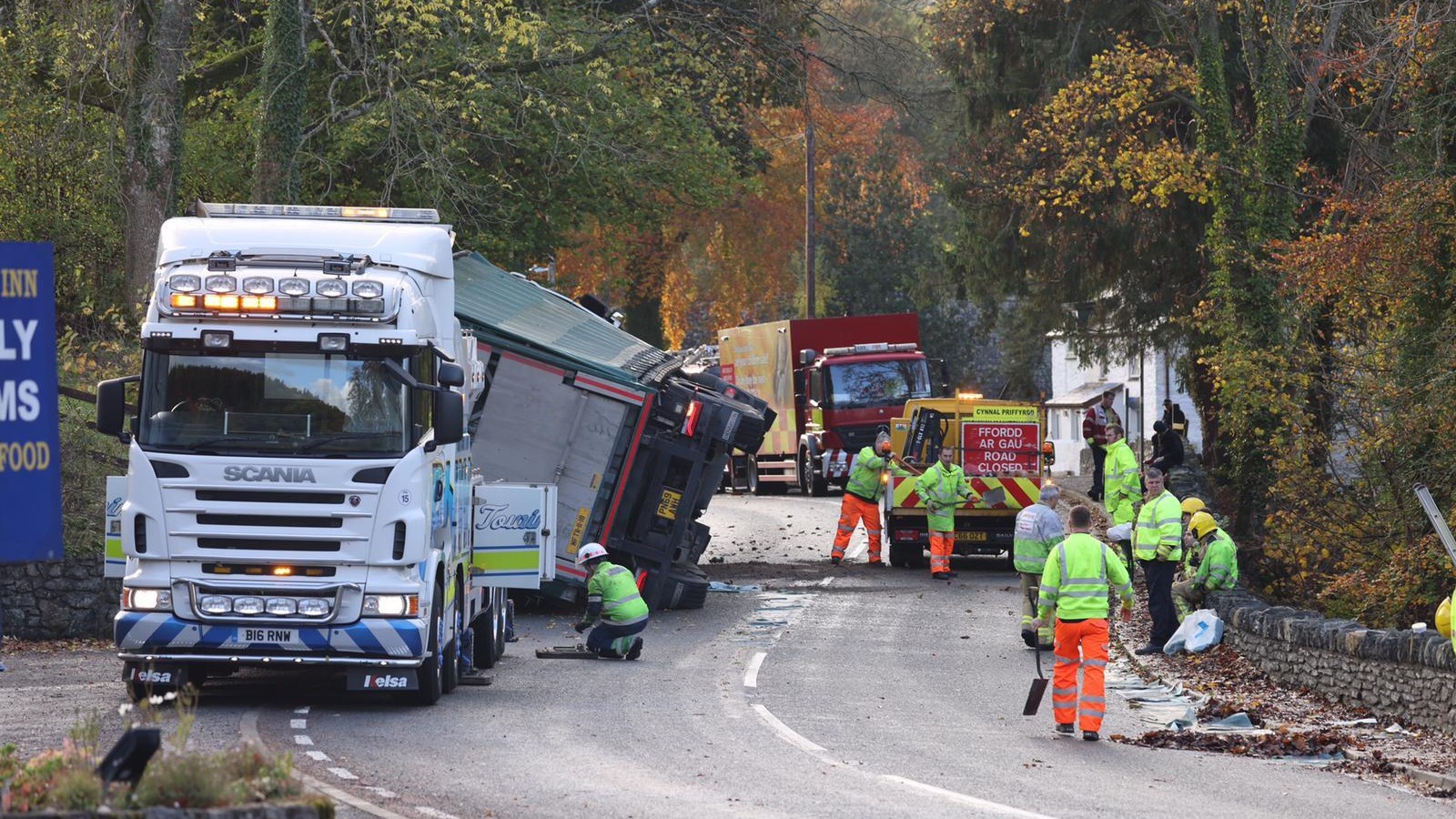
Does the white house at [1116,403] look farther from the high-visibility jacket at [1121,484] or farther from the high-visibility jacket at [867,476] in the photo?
the high-visibility jacket at [1121,484]

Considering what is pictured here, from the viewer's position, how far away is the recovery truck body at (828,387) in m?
37.0

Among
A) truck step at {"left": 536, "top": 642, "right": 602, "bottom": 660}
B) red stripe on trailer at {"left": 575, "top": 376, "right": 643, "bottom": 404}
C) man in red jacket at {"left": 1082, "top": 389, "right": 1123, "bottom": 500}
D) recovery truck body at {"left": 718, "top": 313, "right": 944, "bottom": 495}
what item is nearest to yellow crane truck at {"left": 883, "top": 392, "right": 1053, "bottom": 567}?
man in red jacket at {"left": 1082, "top": 389, "right": 1123, "bottom": 500}

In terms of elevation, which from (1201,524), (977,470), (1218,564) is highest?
(977,470)

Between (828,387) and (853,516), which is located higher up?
(828,387)

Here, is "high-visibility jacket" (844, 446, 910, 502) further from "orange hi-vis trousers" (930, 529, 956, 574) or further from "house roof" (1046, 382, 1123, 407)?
"house roof" (1046, 382, 1123, 407)

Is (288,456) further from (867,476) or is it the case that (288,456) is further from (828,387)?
(828,387)

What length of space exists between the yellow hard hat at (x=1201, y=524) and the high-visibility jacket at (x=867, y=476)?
22.7ft

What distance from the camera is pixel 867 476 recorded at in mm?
24688

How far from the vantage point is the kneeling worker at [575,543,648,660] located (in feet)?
53.1

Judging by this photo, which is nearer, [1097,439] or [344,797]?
[344,797]

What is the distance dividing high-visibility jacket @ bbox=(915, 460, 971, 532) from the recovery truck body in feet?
38.2

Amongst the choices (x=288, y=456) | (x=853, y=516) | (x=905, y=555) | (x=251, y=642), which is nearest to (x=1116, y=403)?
(x=905, y=555)

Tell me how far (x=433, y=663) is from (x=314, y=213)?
11.6 ft

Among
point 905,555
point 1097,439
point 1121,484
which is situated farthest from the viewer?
point 1097,439
